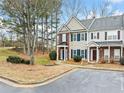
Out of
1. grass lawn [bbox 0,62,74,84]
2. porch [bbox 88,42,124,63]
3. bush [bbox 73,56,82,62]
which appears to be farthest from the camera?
bush [bbox 73,56,82,62]

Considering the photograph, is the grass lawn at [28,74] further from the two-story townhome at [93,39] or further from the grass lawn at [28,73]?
the two-story townhome at [93,39]

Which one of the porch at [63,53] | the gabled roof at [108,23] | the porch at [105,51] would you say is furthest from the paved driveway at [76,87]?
the porch at [63,53]

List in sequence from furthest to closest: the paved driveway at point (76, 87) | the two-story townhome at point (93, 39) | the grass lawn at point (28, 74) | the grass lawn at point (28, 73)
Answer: the two-story townhome at point (93, 39)
the grass lawn at point (28, 73)
the grass lawn at point (28, 74)
the paved driveway at point (76, 87)

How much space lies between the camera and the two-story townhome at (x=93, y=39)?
3184cm

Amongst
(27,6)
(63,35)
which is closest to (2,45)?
(63,35)

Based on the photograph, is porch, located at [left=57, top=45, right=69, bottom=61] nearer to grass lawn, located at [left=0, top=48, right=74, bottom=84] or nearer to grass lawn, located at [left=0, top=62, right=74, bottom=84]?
grass lawn, located at [left=0, top=48, right=74, bottom=84]

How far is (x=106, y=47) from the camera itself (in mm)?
32656

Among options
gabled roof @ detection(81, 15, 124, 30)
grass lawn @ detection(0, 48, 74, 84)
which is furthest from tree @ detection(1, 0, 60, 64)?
gabled roof @ detection(81, 15, 124, 30)

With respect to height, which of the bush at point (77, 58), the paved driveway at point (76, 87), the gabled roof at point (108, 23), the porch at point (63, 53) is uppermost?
the gabled roof at point (108, 23)

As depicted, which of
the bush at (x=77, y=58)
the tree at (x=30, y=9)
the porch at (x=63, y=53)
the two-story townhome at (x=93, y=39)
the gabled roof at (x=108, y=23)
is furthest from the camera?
the porch at (x=63, y=53)

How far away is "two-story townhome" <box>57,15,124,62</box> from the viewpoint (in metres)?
31.8

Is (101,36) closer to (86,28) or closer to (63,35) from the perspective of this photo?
(86,28)

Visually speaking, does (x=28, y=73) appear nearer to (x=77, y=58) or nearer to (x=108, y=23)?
(x=77, y=58)

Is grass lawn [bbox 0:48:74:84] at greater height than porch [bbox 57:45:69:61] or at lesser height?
lesser
